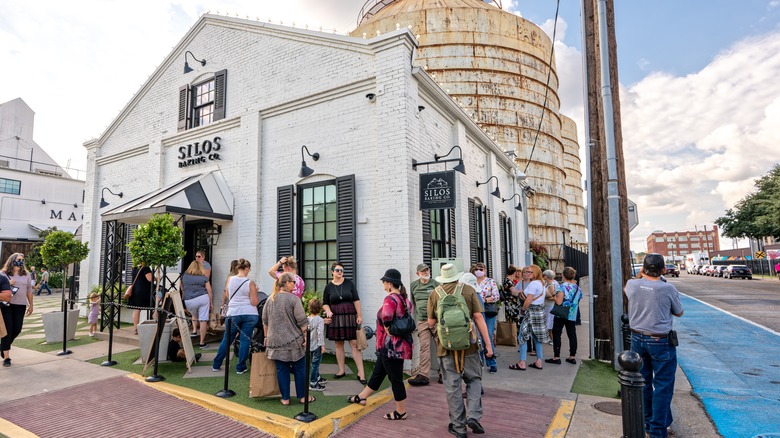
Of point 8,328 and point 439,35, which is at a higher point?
point 439,35

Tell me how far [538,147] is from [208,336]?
97.4 feet

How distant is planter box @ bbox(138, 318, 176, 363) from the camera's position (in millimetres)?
6805

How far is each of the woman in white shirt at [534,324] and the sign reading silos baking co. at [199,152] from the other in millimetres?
8048

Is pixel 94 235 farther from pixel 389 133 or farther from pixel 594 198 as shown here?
pixel 594 198

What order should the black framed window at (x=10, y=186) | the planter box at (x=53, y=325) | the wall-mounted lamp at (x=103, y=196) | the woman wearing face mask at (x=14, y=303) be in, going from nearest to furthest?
the woman wearing face mask at (x=14, y=303) → the planter box at (x=53, y=325) → the wall-mounted lamp at (x=103, y=196) → the black framed window at (x=10, y=186)

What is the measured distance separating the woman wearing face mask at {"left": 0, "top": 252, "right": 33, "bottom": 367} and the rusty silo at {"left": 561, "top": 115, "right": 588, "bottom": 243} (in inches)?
1961

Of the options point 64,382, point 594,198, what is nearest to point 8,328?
point 64,382

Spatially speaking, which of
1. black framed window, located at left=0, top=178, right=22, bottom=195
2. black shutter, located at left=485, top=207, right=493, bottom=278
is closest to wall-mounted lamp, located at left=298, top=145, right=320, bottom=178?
black shutter, located at left=485, top=207, right=493, bottom=278

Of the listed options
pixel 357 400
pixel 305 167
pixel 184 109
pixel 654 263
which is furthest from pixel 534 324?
pixel 184 109

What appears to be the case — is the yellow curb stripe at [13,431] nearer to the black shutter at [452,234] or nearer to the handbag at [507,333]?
the black shutter at [452,234]

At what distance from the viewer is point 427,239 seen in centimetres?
834

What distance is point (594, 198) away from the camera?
8.18 meters

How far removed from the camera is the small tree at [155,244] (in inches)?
280

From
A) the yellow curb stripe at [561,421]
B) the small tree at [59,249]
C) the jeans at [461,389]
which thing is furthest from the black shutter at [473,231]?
the small tree at [59,249]
